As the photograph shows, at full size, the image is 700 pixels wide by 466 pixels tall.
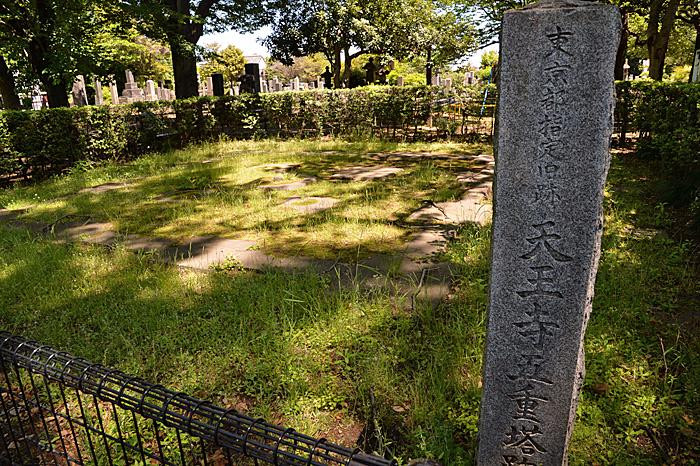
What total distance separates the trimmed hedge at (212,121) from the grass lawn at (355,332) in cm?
398

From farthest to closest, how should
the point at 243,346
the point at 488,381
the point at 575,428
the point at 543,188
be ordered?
1. the point at 243,346
2. the point at 575,428
3. the point at 488,381
4. the point at 543,188

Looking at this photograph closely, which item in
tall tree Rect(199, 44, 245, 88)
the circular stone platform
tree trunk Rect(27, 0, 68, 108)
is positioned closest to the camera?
the circular stone platform

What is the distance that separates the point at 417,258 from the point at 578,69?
272 cm

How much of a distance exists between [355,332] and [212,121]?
32.3 ft

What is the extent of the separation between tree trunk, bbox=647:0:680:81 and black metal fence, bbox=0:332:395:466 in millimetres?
13361

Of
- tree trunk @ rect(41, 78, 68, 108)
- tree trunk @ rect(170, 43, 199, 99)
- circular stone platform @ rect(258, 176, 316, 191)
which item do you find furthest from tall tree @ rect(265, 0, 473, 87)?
circular stone platform @ rect(258, 176, 316, 191)

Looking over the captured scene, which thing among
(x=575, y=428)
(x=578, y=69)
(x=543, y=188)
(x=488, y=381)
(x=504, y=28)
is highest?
(x=504, y=28)

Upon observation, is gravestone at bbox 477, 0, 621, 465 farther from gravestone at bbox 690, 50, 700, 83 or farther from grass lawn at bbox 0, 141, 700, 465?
gravestone at bbox 690, 50, 700, 83

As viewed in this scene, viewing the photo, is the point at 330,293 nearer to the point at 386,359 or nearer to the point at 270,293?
the point at 270,293

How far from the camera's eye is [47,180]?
842cm

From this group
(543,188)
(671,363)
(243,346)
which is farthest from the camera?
(243,346)

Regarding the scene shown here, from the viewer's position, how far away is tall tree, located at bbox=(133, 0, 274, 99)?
10.1m

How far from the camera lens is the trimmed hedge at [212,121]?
8383mm

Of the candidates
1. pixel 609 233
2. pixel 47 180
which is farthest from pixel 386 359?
pixel 47 180
